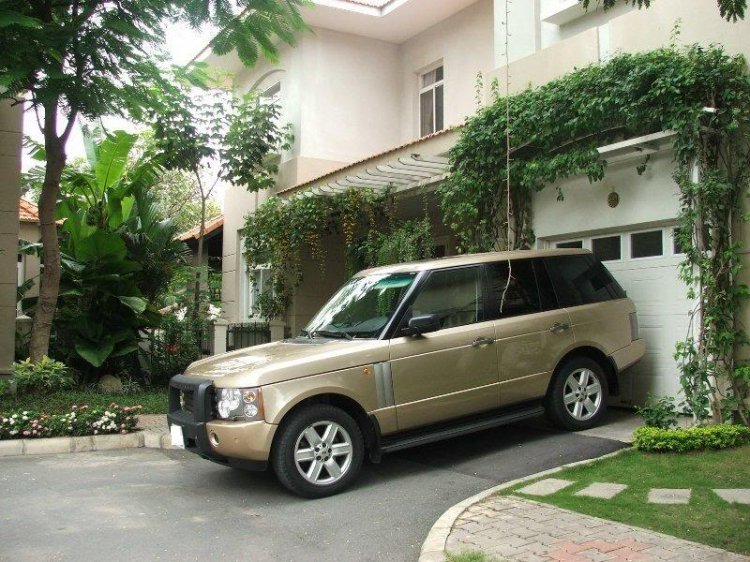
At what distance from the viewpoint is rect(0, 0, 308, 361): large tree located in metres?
7.05

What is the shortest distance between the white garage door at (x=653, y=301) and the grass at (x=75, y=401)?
21.9 ft

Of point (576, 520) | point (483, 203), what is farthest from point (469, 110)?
point (576, 520)

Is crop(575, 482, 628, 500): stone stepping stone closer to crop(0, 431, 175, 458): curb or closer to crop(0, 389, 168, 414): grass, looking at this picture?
crop(0, 431, 175, 458): curb

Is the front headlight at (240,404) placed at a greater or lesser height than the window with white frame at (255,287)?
lesser

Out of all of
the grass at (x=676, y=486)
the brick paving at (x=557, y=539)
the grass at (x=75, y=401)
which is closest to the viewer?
the brick paving at (x=557, y=539)

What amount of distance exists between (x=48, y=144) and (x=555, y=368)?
298 inches

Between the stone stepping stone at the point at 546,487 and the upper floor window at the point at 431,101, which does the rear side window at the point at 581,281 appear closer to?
the stone stepping stone at the point at 546,487

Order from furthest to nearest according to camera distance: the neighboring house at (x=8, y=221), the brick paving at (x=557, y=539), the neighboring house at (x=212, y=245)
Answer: the neighboring house at (x=212, y=245) < the neighboring house at (x=8, y=221) < the brick paving at (x=557, y=539)

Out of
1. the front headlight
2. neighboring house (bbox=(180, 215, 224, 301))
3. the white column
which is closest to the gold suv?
the front headlight

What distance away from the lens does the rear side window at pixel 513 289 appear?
7016 mm

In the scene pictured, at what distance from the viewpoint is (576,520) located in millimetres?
4789

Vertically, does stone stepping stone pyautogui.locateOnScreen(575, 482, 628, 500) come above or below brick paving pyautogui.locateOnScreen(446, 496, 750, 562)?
above

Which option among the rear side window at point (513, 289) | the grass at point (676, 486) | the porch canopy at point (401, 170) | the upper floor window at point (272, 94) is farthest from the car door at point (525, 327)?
the upper floor window at point (272, 94)

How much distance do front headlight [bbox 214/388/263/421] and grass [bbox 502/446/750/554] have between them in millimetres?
2116
